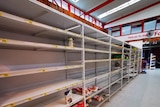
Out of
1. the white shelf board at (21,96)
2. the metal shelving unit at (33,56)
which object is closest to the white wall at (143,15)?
the metal shelving unit at (33,56)

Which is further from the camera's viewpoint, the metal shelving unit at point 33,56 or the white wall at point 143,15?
the white wall at point 143,15

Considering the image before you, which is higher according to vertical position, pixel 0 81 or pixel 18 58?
pixel 18 58

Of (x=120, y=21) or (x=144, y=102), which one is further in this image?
(x=120, y=21)

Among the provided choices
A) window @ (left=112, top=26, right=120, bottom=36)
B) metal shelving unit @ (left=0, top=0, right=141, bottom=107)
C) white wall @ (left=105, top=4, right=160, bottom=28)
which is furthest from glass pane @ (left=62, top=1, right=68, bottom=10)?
window @ (left=112, top=26, right=120, bottom=36)

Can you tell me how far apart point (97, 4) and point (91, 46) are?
12.1 feet

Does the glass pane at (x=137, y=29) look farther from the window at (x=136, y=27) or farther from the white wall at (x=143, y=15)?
the white wall at (x=143, y=15)

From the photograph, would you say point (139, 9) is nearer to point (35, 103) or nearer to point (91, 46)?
point (91, 46)

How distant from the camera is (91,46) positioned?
11.4ft

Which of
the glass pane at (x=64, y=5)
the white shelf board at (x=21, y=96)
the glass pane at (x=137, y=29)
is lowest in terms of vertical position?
the white shelf board at (x=21, y=96)

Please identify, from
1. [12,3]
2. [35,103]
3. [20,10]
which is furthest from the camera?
[35,103]

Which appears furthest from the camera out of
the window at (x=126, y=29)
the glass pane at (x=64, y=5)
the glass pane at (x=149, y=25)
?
the window at (x=126, y=29)

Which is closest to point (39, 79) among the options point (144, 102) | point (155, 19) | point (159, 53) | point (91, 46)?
point (91, 46)

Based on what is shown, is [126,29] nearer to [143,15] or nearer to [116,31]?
[116,31]

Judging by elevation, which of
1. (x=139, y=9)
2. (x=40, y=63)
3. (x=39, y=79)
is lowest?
(x=39, y=79)
